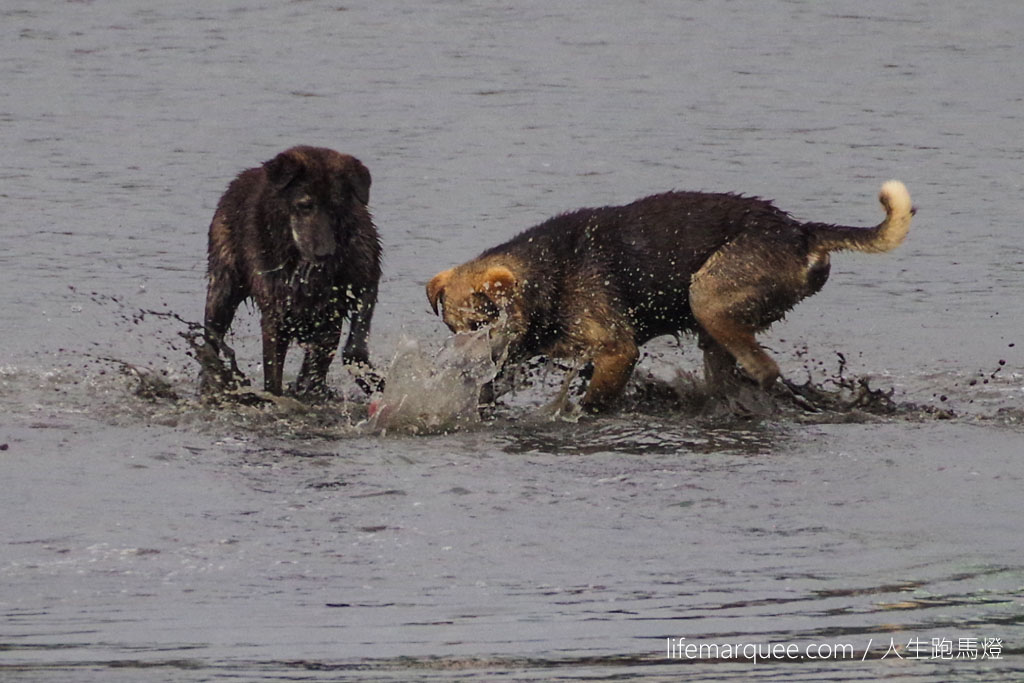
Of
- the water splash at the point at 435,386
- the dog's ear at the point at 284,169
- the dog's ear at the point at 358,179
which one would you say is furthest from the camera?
the dog's ear at the point at 358,179

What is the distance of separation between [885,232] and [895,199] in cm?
16

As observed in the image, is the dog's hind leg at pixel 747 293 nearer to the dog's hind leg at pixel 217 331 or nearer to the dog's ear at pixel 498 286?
the dog's ear at pixel 498 286

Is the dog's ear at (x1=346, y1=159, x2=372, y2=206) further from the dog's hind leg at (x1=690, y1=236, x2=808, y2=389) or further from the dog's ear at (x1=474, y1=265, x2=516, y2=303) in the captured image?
the dog's hind leg at (x1=690, y1=236, x2=808, y2=389)

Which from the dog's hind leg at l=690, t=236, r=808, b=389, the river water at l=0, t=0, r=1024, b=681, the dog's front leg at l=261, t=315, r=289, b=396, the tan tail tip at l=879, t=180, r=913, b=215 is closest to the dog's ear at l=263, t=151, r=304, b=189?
the dog's front leg at l=261, t=315, r=289, b=396

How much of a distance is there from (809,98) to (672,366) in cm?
758

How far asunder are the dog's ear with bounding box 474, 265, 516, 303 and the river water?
1.92 feet

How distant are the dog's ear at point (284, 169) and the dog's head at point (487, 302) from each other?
856 millimetres

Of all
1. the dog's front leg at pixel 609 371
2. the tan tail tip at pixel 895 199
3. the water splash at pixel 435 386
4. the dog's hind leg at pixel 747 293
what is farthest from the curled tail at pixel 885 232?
the water splash at pixel 435 386

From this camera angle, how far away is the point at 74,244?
499 inches

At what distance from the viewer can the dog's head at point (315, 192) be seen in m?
9.20

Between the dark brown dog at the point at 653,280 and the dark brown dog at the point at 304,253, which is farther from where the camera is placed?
the dark brown dog at the point at 304,253

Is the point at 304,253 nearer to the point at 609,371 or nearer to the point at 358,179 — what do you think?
the point at 358,179

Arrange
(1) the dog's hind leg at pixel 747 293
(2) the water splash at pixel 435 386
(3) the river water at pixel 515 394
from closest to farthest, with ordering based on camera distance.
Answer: (3) the river water at pixel 515 394 → (2) the water splash at pixel 435 386 → (1) the dog's hind leg at pixel 747 293

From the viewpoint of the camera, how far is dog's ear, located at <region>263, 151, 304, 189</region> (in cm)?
916
